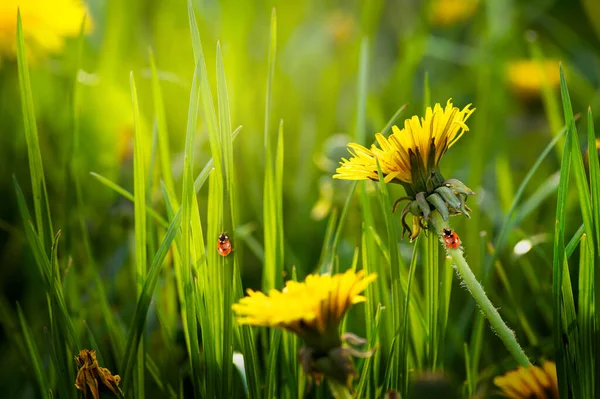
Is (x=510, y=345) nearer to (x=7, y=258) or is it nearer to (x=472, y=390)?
(x=472, y=390)

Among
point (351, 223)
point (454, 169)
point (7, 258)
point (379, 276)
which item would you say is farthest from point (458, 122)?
point (7, 258)

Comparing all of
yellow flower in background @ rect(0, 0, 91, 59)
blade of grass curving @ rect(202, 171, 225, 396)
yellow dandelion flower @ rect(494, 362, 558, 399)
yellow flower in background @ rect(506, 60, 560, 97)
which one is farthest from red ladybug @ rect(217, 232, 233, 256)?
yellow flower in background @ rect(506, 60, 560, 97)

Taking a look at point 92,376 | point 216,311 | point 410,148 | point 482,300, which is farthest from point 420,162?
point 92,376

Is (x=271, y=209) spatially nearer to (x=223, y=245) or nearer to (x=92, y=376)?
(x=223, y=245)

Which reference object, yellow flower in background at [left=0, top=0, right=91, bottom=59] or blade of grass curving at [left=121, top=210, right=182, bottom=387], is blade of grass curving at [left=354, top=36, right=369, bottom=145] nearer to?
blade of grass curving at [left=121, top=210, right=182, bottom=387]

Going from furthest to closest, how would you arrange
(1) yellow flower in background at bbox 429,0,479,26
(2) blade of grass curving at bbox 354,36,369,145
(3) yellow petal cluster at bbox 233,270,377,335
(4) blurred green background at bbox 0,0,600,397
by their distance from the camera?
(1) yellow flower in background at bbox 429,0,479,26, (4) blurred green background at bbox 0,0,600,397, (2) blade of grass curving at bbox 354,36,369,145, (3) yellow petal cluster at bbox 233,270,377,335
